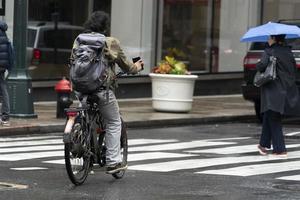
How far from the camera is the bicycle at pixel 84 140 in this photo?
8.37 meters

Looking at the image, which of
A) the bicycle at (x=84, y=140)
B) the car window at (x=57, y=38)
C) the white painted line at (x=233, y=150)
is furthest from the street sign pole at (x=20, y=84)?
the bicycle at (x=84, y=140)

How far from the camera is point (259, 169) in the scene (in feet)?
33.4

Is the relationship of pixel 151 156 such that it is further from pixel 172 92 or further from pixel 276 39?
pixel 172 92

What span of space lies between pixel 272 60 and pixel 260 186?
3060 millimetres

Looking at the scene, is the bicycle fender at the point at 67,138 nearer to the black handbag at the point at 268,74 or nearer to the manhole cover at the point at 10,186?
the manhole cover at the point at 10,186

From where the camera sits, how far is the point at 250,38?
40.3 ft

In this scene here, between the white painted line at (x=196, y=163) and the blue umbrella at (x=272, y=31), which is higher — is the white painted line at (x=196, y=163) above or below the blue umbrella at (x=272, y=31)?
below

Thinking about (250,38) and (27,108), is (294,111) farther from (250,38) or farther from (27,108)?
(27,108)

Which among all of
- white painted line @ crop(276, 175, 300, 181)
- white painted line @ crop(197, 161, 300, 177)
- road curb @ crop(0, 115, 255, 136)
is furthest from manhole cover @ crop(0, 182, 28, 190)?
road curb @ crop(0, 115, 255, 136)

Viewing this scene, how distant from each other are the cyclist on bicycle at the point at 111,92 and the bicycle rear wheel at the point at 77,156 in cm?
29

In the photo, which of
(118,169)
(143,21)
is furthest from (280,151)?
(143,21)

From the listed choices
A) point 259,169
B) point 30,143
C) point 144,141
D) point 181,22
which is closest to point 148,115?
point 144,141

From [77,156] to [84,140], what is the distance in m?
0.20

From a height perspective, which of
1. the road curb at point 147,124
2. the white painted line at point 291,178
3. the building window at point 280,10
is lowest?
the road curb at point 147,124
